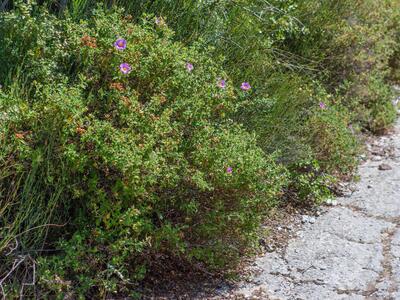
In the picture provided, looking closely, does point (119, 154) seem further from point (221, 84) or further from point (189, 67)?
point (221, 84)

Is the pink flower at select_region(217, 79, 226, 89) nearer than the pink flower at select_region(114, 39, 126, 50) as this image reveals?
No

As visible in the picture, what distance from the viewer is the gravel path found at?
3850 mm

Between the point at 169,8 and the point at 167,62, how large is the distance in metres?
1.13

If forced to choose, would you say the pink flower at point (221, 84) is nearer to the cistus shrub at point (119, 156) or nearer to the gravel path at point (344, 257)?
the cistus shrub at point (119, 156)

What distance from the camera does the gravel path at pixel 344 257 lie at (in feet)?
12.6

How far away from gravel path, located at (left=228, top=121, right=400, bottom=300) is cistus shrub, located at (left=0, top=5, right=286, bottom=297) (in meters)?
0.32

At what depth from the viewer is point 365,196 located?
5.13 m

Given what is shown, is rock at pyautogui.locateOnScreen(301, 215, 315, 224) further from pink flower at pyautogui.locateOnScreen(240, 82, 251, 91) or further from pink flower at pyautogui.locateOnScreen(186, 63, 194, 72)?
pink flower at pyautogui.locateOnScreen(186, 63, 194, 72)

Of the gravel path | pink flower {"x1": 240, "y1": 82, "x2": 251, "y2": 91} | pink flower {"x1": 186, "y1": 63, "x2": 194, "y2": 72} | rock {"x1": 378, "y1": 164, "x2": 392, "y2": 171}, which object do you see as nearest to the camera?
the gravel path

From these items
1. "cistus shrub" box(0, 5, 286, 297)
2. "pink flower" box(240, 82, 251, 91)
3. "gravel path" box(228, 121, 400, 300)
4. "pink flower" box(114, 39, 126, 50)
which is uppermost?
"pink flower" box(114, 39, 126, 50)

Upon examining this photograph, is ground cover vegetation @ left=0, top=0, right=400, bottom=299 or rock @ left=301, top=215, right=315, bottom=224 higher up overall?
ground cover vegetation @ left=0, top=0, right=400, bottom=299

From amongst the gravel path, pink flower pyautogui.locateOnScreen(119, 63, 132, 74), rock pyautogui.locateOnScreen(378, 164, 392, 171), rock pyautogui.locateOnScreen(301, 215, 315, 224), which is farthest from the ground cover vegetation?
rock pyautogui.locateOnScreen(378, 164, 392, 171)

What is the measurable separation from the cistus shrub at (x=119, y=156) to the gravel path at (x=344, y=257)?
0.32 meters

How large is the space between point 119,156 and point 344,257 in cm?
155
